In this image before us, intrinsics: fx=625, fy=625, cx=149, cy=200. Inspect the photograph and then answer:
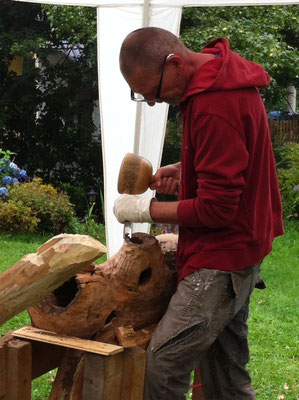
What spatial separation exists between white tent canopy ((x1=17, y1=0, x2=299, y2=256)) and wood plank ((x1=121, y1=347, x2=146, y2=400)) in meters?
2.15

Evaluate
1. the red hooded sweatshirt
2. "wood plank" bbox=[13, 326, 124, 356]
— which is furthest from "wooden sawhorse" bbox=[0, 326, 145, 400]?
the red hooded sweatshirt

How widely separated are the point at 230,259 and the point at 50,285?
68 centimetres

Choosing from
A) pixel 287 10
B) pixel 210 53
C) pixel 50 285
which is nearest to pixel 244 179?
pixel 210 53

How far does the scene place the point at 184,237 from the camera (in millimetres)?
2307

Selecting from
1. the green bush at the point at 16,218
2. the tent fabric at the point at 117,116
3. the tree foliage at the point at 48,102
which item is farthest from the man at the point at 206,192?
the tree foliage at the point at 48,102

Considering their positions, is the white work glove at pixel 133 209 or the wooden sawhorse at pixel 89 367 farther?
the white work glove at pixel 133 209

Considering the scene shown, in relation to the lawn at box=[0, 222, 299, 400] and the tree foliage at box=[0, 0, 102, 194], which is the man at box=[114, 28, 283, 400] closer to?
the lawn at box=[0, 222, 299, 400]

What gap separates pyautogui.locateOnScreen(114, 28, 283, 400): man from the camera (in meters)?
2.07

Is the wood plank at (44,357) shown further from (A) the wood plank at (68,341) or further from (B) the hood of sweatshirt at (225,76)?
(B) the hood of sweatshirt at (225,76)

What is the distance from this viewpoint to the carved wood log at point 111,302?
2201 millimetres

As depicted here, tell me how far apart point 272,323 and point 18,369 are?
3276 mm

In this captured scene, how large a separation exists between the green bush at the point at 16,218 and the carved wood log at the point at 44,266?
5.63 meters

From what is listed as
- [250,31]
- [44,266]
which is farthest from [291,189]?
[44,266]

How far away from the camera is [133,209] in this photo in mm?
2355
